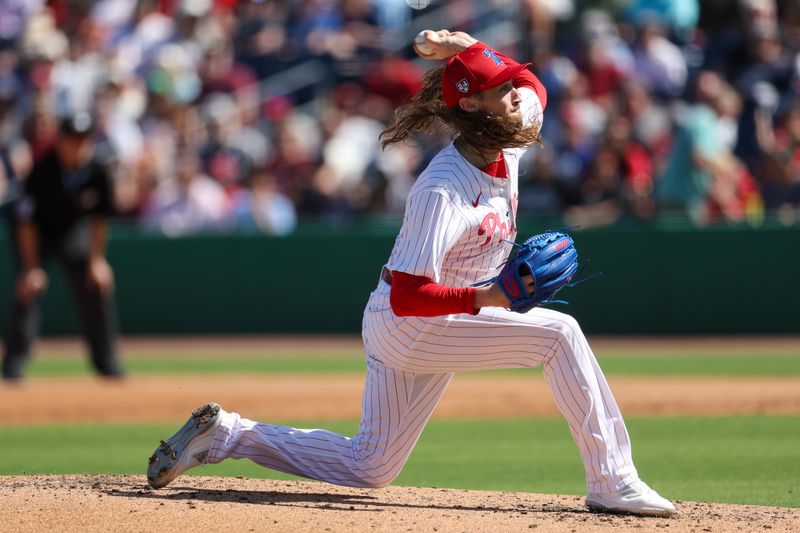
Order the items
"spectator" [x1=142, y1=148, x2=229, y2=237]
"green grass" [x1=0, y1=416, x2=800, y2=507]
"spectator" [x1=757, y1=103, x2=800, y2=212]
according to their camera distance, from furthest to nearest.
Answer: "spectator" [x1=142, y1=148, x2=229, y2=237]
"spectator" [x1=757, y1=103, x2=800, y2=212]
"green grass" [x1=0, y1=416, x2=800, y2=507]

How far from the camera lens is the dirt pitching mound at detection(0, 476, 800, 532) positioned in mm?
4496

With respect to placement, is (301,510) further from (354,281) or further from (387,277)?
(354,281)

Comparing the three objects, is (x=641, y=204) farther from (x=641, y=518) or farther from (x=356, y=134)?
(x=641, y=518)

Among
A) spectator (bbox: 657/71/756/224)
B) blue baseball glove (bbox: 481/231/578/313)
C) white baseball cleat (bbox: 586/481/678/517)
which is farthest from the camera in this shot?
spectator (bbox: 657/71/756/224)

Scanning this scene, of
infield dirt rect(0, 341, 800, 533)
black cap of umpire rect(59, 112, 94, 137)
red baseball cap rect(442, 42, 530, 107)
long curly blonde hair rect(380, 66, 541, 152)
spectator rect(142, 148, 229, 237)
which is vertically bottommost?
spectator rect(142, 148, 229, 237)

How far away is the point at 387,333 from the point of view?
493 cm

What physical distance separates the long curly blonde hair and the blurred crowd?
7.23 meters

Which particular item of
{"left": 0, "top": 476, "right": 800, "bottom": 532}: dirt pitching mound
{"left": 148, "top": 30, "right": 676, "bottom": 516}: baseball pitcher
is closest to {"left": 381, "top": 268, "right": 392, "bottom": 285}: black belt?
{"left": 148, "top": 30, "right": 676, "bottom": 516}: baseball pitcher

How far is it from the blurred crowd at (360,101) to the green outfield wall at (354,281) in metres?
0.25

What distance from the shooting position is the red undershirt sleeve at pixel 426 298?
4527 millimetres

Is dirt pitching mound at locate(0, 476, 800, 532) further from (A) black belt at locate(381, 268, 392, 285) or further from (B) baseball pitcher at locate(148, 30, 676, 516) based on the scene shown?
(A) black belt at locate(381, 268, 392, 285)

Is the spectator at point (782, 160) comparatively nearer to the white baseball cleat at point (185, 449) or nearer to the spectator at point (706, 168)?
the spectator at point (706, 168)

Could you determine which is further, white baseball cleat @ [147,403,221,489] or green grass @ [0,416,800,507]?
green grass @ [0,416,800,507]

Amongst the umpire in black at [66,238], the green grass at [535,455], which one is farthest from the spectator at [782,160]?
the umpire in black at [66,238]
